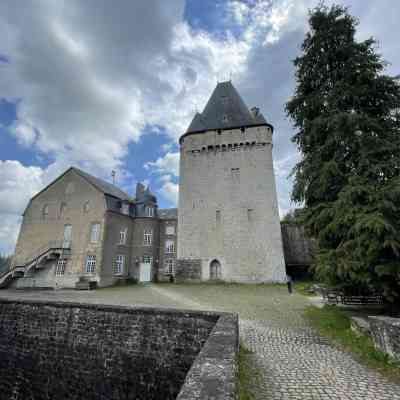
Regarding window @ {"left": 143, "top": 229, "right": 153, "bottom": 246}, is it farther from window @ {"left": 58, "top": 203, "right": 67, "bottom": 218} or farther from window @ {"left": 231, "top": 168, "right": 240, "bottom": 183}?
window @ {"left": 231, "top": 168, "right": 240, "bottom": 183}

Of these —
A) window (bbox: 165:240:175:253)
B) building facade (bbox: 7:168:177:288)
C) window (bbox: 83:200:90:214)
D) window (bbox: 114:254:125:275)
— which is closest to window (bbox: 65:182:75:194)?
building facade (bbox: 7:168:177:288)

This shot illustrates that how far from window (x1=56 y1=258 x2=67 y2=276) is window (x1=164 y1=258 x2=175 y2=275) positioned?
848 centimetres

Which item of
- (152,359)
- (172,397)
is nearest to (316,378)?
(172,397)

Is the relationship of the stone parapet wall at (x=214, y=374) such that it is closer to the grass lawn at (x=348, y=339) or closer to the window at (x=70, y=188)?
the grass lawn at (x=348, y=339)

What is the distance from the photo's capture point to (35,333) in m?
7.73

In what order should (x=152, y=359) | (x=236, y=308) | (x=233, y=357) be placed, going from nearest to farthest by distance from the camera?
(x=233, y=357)
(x=152, y=359)
(x=236, y=308)

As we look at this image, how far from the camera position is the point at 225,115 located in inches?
875

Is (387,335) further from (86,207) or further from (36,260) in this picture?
(36,260)

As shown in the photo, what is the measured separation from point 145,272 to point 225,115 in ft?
53.2

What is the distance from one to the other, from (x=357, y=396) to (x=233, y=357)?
1761 mm

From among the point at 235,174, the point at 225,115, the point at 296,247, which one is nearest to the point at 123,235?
the point at 235,174

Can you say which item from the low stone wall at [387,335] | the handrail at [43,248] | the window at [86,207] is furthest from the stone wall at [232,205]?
the low stone wall at [387,335]

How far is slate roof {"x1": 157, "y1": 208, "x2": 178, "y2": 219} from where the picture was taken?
24734 millimetres

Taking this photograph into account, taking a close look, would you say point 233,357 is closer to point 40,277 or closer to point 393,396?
point 393,396
